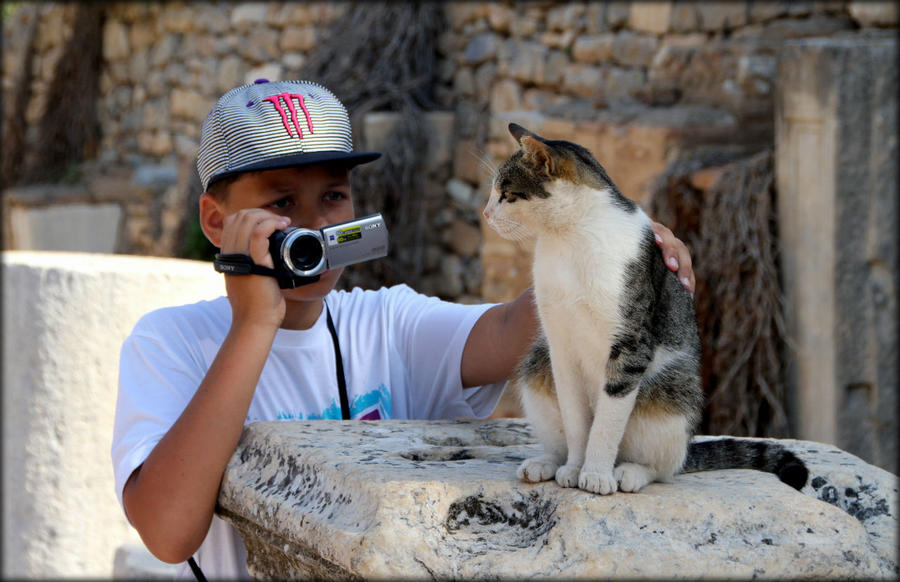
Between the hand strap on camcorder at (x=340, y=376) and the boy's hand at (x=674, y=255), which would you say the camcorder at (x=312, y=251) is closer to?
the hand strap on camcorder at (x=340, y=376)

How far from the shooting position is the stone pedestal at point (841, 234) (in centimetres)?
398

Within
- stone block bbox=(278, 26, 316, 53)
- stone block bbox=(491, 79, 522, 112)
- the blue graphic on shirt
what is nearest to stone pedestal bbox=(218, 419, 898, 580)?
the blue graphic on shirt

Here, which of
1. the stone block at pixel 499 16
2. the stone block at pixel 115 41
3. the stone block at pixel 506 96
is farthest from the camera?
the stone block at pixel 115 41

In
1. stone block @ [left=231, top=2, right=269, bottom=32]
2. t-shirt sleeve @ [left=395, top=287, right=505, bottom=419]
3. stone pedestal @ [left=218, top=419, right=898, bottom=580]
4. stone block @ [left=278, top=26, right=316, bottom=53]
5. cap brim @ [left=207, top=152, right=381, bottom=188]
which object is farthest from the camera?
stone block @ [left=231, top=2, right=269, bottom=32]

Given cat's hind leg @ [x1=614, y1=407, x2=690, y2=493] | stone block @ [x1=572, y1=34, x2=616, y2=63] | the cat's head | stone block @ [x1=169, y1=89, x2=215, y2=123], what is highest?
stone block @ [x1=572, y1=34, x2=616, y2=63]

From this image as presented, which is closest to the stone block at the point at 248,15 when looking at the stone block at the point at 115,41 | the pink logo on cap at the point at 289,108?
the stone block at the point at 115,41

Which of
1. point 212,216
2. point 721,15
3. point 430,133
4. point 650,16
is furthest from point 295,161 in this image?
point 430,133

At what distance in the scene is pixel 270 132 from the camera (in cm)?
223

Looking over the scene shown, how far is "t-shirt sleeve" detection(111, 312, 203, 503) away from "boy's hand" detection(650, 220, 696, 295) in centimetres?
112

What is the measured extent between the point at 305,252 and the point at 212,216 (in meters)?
0.52

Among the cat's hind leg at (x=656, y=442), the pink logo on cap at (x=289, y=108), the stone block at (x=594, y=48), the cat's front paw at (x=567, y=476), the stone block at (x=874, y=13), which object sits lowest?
the cat's front paw at (x=567, y=476)

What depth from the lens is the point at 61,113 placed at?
1064 centimetres

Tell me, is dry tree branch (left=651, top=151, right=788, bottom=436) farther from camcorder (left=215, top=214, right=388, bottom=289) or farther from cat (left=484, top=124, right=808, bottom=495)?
camcorder (left=215, top=214, right=388, bottom=289)

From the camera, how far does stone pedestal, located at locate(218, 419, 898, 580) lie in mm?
1673
